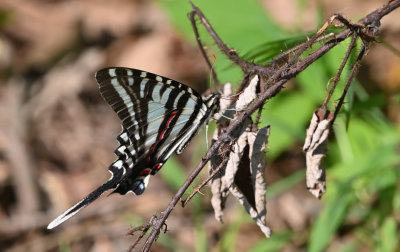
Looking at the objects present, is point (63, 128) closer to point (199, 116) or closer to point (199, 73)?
point (199, 73)

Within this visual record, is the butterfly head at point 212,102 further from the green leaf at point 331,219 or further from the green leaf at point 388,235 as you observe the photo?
the green leaf at point 388,235

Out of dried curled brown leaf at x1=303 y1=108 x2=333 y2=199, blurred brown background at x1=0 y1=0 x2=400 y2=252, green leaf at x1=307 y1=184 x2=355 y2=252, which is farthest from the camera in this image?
blurred brown background at x1=0 y1=0 x2=400 y2=252

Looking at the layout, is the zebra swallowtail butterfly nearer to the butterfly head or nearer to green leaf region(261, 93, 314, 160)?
the butterfly head

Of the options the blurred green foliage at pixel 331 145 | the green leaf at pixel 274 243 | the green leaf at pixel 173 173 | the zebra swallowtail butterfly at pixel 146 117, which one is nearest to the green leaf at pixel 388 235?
the blurred green foliage at pixel 331 145

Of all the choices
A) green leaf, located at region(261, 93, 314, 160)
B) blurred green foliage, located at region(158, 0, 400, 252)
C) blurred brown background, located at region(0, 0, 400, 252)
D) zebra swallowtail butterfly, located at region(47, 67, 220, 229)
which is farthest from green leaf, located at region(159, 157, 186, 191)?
zebra swallowtail butterfly, located at region(47, 67, 220, 229)

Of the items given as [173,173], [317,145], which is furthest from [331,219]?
[173,173]

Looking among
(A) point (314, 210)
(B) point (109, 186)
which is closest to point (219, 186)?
(B) point (109, 186)
